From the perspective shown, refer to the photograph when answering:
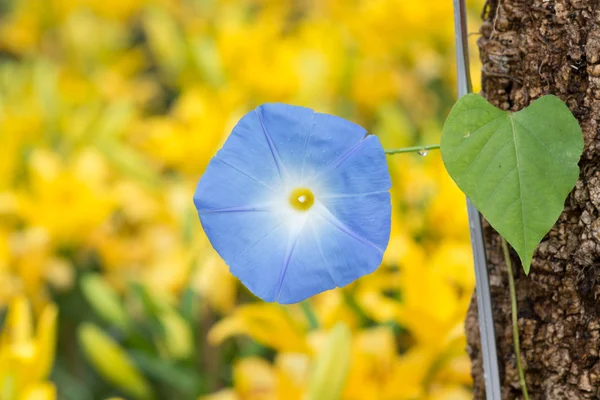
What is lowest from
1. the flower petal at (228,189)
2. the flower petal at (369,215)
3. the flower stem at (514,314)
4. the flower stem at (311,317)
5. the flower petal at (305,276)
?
the flower stem at (311,317)

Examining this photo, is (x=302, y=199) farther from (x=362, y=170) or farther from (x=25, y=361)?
(x=25, y=361)

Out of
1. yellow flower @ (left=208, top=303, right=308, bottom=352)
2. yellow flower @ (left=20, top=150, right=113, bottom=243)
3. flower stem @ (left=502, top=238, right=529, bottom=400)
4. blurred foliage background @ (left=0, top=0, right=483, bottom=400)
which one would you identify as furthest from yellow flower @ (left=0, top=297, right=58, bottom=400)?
flower stem @ (left=502, top=238, right=529, bottom=400)

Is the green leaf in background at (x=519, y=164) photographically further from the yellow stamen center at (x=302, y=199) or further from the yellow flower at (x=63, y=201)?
the yellow flower at (x=63, y=201)

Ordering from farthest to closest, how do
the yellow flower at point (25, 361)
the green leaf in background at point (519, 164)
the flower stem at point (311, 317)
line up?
1. the flower stem at point (311, 317)
2. the yellow flower at point (25, 361)
3. the green leaf in background at point (519, 164)

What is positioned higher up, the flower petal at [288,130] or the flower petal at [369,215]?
the flower petal at [288,130]

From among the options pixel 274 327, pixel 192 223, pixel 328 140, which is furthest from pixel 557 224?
pixel 192 223

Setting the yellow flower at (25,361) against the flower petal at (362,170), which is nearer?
the flower petal at (362,170)

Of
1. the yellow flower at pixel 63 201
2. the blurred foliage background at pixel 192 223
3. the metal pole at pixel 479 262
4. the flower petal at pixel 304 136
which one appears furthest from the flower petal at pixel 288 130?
the yellow flower at pixel 63 201
